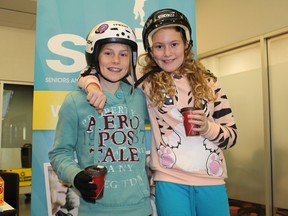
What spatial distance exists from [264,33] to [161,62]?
2.33 m

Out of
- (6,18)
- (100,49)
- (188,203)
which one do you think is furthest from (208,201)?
(6,18)

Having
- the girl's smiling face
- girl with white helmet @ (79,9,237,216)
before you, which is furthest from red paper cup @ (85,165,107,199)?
the girl's smiling face

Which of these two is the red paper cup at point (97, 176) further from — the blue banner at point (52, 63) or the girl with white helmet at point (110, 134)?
the blue banner at point (52, 63)

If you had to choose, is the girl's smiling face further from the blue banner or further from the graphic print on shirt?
the blue banner

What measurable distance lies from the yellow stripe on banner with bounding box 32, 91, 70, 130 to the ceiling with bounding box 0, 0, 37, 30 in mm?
2904

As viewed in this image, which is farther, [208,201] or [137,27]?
[137,27]

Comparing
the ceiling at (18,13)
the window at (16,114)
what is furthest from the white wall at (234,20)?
the window at (16,114)

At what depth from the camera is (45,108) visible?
91.7 inches

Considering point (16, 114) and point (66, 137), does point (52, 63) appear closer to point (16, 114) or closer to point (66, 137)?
point (66, 137)

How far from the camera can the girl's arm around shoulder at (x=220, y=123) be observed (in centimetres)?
155

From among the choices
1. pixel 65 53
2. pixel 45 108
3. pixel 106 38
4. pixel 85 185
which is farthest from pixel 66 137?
pixel 65 53

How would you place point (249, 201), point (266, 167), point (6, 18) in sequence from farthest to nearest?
1. point (6, 18)
2. point (249, 201)
3. point (266, 167)

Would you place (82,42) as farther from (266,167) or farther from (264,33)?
(266,167)

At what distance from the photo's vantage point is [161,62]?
1.73 m
